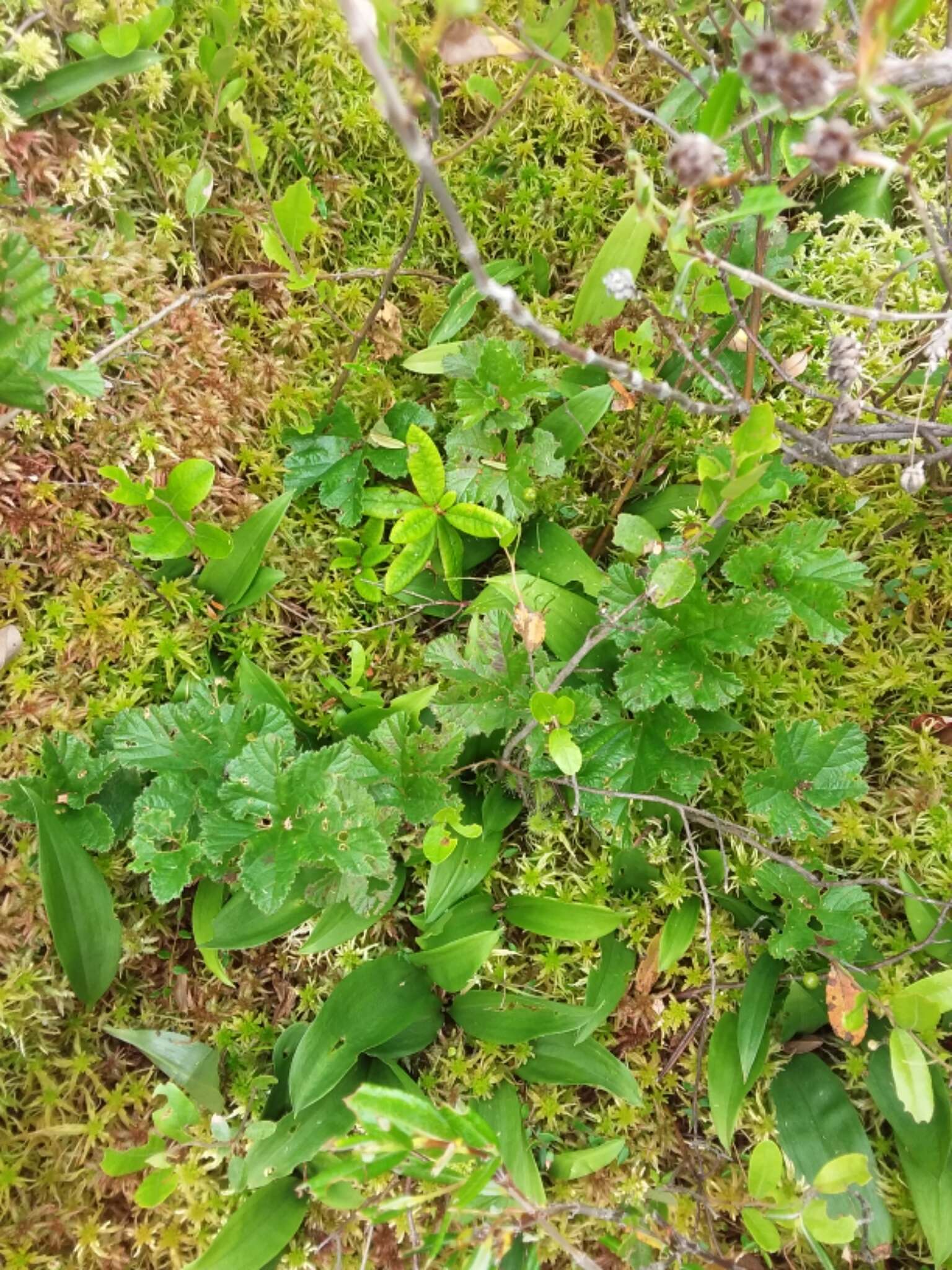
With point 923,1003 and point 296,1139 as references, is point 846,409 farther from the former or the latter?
point 296,1139

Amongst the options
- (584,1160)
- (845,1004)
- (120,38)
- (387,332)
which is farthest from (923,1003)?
(120,38)

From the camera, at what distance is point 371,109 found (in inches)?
78.7

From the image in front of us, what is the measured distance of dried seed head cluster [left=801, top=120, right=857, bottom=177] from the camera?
0.77 meters

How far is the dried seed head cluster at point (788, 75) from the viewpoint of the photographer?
73cm

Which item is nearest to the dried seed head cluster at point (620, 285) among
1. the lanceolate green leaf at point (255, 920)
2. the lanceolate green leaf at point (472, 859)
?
the lanceolate green leaf at point (472, 859)

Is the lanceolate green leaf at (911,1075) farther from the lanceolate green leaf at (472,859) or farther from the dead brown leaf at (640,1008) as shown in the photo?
the lanceolate green leaf at (472,859)

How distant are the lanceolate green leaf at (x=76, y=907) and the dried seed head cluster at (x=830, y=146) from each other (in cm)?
160

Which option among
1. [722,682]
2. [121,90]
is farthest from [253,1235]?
[121,90]

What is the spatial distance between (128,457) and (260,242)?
62cm

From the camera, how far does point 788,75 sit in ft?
2.42

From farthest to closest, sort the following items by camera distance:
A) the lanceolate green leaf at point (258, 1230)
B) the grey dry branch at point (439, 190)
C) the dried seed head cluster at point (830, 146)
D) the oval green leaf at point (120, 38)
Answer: the oval green leaf at point (120, 38), the lanceolate green leaf at point (258, 1230), the dried seed head cluster at point (830, 146), the grey dry branch at point (439, 190)

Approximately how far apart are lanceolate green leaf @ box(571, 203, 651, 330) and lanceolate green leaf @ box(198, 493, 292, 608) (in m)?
0.84

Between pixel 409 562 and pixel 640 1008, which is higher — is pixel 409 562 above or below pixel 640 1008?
above

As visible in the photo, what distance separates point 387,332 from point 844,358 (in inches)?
43.2
